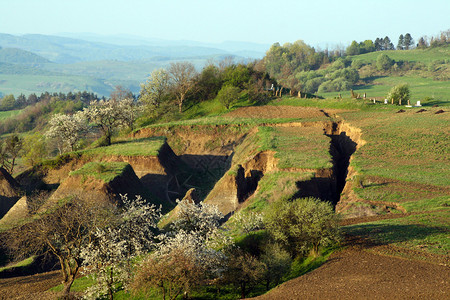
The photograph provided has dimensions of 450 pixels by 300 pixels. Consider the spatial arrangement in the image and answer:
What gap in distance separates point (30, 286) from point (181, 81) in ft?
214

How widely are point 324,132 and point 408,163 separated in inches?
699

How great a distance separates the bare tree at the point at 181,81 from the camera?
312 feet

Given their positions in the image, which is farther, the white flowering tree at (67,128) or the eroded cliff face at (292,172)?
the white flowering tree at (67,128)

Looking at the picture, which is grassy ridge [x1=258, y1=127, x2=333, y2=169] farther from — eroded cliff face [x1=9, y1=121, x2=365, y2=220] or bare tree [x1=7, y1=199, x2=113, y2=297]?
bare tree [x1=7, y1=199, x2=113, y2=297]

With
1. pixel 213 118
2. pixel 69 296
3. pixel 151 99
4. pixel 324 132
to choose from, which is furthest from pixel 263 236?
pixel 151 99

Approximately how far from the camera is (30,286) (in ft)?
120

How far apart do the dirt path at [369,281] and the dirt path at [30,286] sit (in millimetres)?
18032

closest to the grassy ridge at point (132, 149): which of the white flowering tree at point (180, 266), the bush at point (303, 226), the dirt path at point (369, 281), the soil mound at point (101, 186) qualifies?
the soil mound at point (101, 186)

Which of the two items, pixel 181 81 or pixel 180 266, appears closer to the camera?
pixel 180 266

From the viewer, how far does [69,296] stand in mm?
32344

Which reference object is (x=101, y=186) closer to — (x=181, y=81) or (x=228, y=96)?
(x=228, y=96)

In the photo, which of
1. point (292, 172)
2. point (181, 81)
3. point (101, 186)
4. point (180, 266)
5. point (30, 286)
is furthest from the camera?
point (181, 81)

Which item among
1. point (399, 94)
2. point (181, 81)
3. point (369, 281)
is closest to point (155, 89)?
point (181, 81)

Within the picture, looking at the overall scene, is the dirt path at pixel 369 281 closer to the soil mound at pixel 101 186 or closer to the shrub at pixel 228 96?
the soil mound at pixel 101 186
